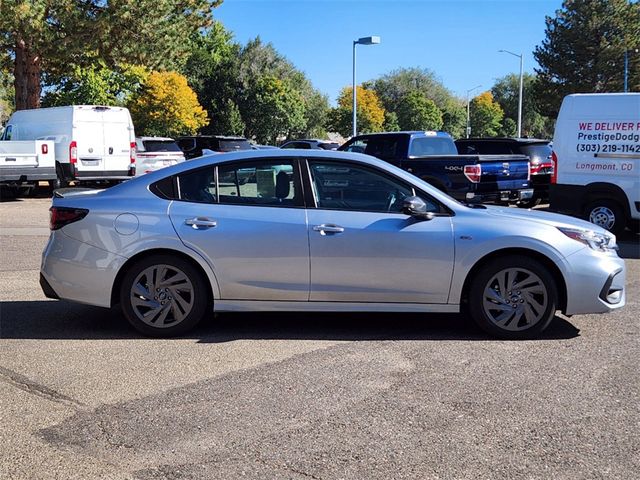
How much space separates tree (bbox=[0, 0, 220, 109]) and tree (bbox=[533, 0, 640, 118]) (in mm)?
38549

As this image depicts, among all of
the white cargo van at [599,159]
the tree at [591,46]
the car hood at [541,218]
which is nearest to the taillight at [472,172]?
the white cargo van at [599,159]

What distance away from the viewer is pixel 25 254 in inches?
399

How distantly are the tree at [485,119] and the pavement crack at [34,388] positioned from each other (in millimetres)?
82086

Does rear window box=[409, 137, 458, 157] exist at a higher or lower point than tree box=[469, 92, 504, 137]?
lower

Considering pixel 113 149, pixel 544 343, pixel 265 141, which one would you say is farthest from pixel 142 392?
pixel 265 141

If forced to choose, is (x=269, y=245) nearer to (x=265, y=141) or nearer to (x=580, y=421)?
(x=580, y=421)

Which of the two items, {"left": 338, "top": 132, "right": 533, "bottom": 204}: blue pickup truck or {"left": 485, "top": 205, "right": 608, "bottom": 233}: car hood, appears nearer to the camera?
{"left": 485, "top": 205, "right": 608, "bottom": 233}: car hood

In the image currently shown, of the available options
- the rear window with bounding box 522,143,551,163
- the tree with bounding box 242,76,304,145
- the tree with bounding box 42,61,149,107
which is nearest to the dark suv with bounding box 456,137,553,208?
the rear window with bounding box 522,143,551,163

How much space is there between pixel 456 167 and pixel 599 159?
2596mm

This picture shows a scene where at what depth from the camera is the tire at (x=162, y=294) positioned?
575cm

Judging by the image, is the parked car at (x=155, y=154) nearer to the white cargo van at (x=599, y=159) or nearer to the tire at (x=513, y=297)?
the white cargo van at (x=599, y=159)

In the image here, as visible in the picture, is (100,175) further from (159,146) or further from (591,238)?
(591,238)

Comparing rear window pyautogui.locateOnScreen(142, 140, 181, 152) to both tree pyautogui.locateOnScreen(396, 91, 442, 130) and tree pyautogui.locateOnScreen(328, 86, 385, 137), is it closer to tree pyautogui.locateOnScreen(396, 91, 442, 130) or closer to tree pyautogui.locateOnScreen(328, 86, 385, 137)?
tree pyautogui.locateOnScreen(328, 86, 385, 137)

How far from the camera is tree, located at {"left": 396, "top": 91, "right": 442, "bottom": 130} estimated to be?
72938 millimetres
